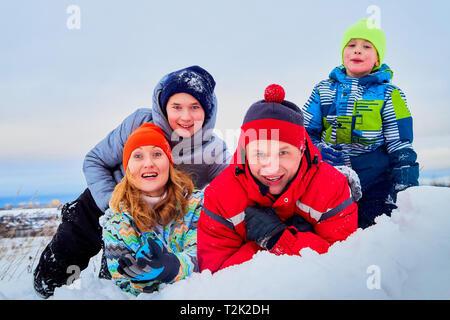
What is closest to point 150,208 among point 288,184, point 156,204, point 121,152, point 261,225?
point 156,204

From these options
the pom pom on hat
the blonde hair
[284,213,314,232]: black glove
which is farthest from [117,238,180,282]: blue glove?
the pom pom on hat

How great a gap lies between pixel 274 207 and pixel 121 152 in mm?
1141

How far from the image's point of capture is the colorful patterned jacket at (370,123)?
2.51 meters

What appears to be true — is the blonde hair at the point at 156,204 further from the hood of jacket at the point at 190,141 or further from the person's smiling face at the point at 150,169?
the hood of jacket at the point at 190,141

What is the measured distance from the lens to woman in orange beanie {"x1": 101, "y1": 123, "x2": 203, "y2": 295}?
75.7 inches

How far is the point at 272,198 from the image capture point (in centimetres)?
195

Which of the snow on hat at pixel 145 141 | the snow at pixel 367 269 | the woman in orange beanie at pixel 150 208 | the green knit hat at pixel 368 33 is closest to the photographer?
the snow at pixel 367 269

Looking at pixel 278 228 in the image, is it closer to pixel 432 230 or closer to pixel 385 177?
pixel 432 230

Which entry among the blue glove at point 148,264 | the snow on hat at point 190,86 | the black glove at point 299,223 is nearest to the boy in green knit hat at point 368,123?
the black glove at point 299,223

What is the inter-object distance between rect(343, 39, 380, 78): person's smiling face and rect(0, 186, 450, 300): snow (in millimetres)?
1108

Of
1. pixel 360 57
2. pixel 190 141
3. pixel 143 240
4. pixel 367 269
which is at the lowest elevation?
pixel 143 240

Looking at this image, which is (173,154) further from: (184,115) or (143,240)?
(143,240)

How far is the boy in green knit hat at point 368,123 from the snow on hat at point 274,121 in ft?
2.05
